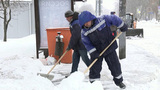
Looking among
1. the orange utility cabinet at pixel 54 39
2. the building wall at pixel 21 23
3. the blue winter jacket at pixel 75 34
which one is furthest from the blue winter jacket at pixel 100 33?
the building wall at pixel 21 23

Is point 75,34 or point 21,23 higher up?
point 21,23

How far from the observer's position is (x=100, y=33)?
3945 millimetres

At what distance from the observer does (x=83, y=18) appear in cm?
372

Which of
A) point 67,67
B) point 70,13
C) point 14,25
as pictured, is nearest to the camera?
point 70,13

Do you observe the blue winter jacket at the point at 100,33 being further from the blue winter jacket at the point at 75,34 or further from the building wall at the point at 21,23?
the building wall at the point at 21,23

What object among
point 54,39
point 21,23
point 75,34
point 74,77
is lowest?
point 74,77

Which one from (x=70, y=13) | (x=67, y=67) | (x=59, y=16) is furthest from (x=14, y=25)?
(x=70, y=13)

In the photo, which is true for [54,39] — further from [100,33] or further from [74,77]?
[74,77]

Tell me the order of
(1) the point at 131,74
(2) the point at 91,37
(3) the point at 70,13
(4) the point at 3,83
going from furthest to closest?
(1) the point at 131,74 → (3) the point at 70,13 → (4) the point at 3,83 → (2) the point at 91,37

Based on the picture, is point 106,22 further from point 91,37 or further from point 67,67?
point 67,67

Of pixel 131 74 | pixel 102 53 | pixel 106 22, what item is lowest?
pixel 131 74

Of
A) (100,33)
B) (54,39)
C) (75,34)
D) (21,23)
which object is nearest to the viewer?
(100,33)

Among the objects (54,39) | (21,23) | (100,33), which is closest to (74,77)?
(100,33)

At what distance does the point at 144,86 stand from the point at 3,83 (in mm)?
2849
